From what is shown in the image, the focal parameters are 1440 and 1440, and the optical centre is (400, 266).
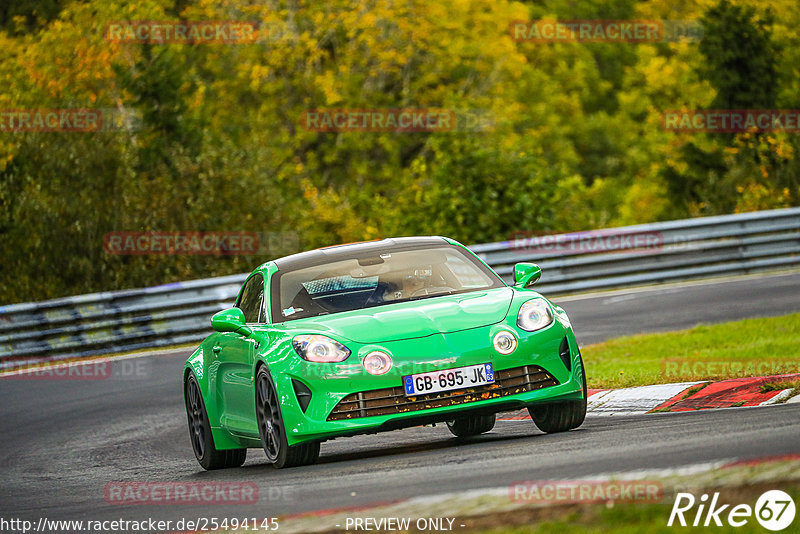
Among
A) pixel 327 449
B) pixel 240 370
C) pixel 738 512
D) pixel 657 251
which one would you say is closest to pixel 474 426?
pixel 327 449

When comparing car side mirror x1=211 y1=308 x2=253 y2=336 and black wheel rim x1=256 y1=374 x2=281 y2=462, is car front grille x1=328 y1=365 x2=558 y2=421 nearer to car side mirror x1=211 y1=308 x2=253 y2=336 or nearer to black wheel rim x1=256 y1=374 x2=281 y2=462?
black wheel rim x1=256 y1=374 x2=281 y2=462

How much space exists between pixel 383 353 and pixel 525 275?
64.5 inches

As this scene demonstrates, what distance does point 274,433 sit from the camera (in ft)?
29.9

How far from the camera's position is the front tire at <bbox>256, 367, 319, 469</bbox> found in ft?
29.4

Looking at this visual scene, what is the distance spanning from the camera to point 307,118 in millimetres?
47250

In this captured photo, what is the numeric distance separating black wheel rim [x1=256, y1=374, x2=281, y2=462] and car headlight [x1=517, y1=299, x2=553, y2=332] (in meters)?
1.62

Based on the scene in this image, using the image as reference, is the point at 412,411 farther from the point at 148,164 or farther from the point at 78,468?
the point at 148,164

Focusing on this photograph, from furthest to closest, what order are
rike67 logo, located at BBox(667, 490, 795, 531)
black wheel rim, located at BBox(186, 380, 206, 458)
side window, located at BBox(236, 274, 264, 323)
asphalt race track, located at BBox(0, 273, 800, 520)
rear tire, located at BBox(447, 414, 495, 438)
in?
1. rear tire, located at BBox(447, 414, 495, 438)
2. black wheel rim, located at BBox(186, 380, 206, 458)
3. side window, located at BBox(236, 274, 264, 323)
4. asphalt race track, located at BBox(0, 273, 800, 520)
5. rike67 logo, located at BBox(667, 490, 795, 531)

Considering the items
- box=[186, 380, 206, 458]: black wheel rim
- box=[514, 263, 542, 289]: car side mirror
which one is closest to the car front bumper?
box=[514, 263, 542, 289]: car side mirror

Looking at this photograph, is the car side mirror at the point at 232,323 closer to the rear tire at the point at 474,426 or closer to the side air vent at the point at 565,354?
the rear tire at the point at 474,426

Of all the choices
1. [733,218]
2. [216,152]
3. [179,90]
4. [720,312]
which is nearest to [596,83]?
[179,90]

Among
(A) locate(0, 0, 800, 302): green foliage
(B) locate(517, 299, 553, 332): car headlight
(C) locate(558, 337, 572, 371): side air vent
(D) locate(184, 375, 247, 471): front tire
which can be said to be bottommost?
(A) locate(0, 0, 800, 302): green foliage

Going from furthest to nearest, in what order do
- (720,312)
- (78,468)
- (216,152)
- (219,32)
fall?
(219,32) < (216,152) < (720,312) < (78,468)

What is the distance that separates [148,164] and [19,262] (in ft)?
19.2
